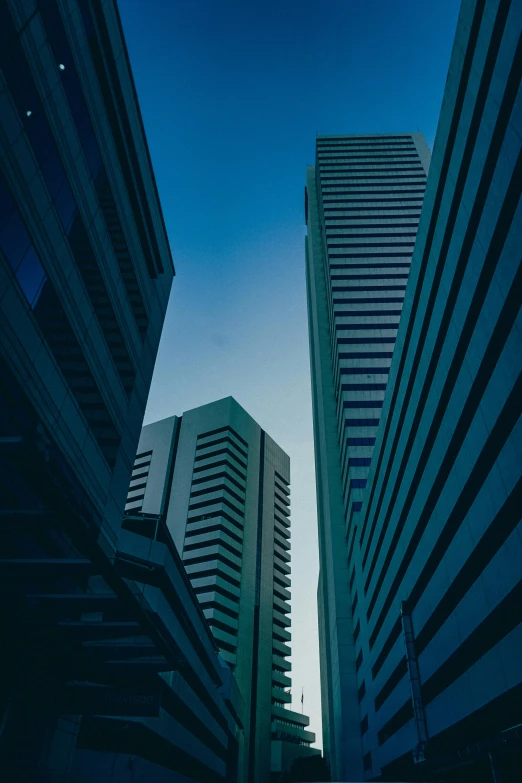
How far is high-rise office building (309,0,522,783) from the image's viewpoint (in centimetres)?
1474

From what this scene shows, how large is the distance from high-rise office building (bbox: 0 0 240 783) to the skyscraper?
33379 mm

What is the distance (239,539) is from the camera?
268ft

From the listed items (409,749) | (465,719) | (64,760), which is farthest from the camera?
(409,749)

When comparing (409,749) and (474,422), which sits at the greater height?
(474,422)

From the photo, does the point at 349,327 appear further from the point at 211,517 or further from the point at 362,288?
the point at 211,517

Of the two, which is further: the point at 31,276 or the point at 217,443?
the point at 217,443

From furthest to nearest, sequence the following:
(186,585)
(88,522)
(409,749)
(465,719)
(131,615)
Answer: (186,585) → (409,749) → (465,719) → (131,615) → (88,522)

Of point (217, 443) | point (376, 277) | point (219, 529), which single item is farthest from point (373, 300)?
point (219, 529)

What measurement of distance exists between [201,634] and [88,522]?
91.9 feet

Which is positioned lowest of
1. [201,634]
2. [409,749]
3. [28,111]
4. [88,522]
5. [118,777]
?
[118,777]

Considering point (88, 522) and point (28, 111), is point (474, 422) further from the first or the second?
point (28, 111)

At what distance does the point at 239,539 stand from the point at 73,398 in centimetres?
6946

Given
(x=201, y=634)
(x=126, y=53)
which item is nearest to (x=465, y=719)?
(x=201, y=634)

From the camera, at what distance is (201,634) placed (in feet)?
113
